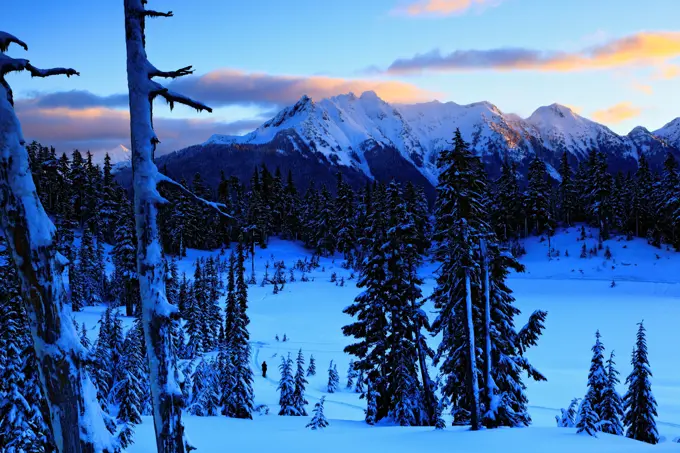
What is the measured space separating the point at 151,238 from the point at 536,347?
3881cm

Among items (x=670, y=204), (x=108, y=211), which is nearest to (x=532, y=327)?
(x=670, y=204)

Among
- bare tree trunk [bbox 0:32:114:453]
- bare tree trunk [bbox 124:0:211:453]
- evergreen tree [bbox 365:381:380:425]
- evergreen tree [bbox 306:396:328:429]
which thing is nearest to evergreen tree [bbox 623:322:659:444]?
evergreen tree [bbox 365:381:380:425]

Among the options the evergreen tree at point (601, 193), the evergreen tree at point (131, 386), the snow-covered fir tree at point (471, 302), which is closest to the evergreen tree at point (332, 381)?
the evergreen tree at point (131, 386)

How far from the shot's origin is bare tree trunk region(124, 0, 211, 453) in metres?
6.07

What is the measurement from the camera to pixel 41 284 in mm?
5473

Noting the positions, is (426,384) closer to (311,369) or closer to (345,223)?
(311,369)

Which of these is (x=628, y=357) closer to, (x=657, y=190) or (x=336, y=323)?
(x=336, y=323)

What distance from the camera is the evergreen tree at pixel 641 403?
22.2 m

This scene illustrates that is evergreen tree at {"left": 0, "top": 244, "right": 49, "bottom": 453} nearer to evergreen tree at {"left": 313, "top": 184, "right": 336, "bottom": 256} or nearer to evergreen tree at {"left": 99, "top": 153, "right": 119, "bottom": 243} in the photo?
evergreen tree at {"left": 99, "top": 153, "right": 119, "bottom": 243}

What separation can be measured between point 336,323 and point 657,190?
166ft

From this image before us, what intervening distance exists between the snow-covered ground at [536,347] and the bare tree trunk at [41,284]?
802 centimetres

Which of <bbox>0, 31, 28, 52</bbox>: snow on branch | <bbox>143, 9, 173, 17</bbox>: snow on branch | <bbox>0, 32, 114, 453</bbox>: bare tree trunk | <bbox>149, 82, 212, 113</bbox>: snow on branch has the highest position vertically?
<bbox>143, 9, 173, 17</bbox>: snow on branch

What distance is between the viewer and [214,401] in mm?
27844

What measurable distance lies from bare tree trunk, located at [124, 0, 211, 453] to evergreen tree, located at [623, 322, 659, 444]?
72.6 ft
